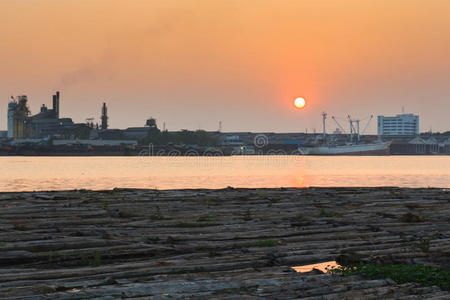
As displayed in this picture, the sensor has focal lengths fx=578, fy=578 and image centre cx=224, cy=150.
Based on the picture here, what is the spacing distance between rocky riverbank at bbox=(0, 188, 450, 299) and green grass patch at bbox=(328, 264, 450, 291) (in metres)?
0.31

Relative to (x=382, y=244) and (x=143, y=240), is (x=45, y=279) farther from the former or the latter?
(x=382, y=244)

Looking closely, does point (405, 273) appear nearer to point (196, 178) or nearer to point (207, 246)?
point (207, 246)

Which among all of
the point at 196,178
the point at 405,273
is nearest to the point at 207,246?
the point at 405,273

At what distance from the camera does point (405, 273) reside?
10.6m

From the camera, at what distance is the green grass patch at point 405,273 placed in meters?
10.3

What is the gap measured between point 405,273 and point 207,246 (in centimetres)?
474

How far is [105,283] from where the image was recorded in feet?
31.7

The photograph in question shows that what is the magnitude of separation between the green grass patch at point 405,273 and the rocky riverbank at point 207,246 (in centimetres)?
31

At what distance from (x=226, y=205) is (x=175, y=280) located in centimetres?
1187

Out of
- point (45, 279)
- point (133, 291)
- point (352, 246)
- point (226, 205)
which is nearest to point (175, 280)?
point (133, 291)

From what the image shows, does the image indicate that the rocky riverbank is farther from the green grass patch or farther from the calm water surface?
the calm water surface

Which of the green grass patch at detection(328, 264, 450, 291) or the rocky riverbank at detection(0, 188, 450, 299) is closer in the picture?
the rocky riverbank at detection(0, 188, 450, 299)

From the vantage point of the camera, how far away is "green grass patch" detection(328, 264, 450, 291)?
10.3m

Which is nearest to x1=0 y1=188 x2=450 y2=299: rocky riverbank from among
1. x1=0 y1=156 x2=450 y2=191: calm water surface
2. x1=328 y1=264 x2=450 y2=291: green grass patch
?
x1=328 y1=264 x2=450 y2=291: green grass patch
